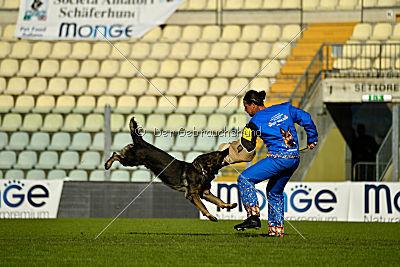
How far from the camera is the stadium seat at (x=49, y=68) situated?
20812 millimetres

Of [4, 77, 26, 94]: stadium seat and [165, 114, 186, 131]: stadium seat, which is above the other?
[4, 77, 26, 94]: stadium seat

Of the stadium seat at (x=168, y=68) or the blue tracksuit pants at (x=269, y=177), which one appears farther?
the stadium seat at (x=168, y=68)

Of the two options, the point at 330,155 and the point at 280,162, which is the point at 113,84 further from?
the point at 280,162

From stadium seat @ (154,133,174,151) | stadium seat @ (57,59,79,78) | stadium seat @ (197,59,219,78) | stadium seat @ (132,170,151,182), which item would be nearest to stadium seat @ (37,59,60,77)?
stadium seat @ (57,59,79,78)

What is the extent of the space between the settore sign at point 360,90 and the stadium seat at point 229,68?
3.81 meters

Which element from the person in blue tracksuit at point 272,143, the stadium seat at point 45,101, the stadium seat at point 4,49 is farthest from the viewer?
the stadium seat at point 4,49

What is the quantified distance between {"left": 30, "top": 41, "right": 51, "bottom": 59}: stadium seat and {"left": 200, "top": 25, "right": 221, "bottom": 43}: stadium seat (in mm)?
4522

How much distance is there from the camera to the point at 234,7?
70.8 feet

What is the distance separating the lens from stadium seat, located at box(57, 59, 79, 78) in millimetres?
20734

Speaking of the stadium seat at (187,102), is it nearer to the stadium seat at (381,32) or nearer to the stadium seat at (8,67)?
the stadium seat at (381,32)

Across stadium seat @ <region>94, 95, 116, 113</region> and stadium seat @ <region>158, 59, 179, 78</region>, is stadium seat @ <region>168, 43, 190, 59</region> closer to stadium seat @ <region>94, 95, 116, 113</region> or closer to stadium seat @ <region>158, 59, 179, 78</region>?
stadium seat @ <region>158, 59, 179, 78</region>

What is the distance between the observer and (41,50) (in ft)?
71.2

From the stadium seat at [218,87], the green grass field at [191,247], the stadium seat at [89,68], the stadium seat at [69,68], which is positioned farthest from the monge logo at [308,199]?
the stadium seat at [69,68]

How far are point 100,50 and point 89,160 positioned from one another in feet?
16.7
